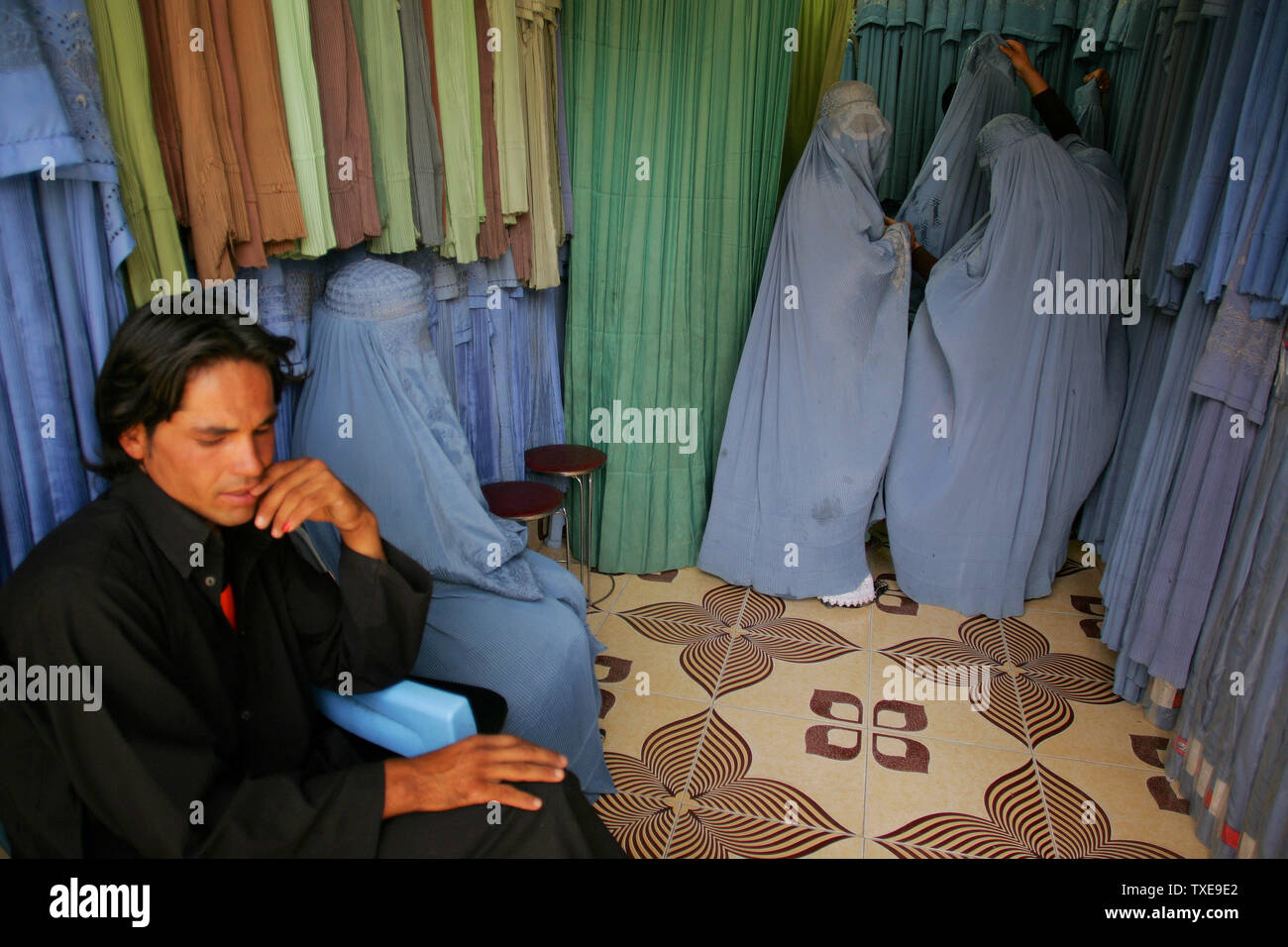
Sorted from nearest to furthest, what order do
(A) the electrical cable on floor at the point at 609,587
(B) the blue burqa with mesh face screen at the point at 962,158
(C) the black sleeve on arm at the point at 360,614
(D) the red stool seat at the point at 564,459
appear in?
1. (C) the black sleeve on arm at the point at 360,614
2. (D) the red stool seat at the point at 564,459
3. (A) the electrical cable on floor at the point at 609,587
4. (B) the blue burqa with mesh face screen at the point at 962,158

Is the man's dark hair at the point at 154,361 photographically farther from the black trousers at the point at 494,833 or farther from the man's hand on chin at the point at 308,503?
the black trousers at the point at 494,833

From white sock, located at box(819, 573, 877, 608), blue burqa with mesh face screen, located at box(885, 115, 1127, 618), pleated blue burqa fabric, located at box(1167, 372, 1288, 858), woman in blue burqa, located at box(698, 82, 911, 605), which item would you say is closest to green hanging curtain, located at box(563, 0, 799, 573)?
woman in blue burqa, located at box(698, 82, 911, 605)

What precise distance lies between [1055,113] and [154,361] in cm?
325

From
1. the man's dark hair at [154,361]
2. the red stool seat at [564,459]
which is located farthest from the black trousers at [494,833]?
the red stool seat at [564,459]

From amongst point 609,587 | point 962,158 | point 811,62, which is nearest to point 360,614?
point 609,587

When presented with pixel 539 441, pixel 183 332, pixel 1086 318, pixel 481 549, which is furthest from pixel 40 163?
pixel 1086 318

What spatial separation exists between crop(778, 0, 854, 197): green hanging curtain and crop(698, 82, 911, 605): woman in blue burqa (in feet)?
3.68

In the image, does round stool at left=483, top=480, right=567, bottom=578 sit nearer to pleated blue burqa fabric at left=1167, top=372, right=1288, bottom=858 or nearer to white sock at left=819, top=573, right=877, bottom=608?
white sock at left=819, top=573, right=877, bottom=608

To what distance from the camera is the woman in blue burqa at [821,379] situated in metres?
3.04

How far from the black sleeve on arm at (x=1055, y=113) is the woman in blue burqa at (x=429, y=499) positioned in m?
2.48

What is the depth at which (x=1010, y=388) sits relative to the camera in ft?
10.2

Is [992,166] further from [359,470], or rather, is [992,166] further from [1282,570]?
[359,470]

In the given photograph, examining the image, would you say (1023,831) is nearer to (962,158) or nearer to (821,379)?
(821,379)
